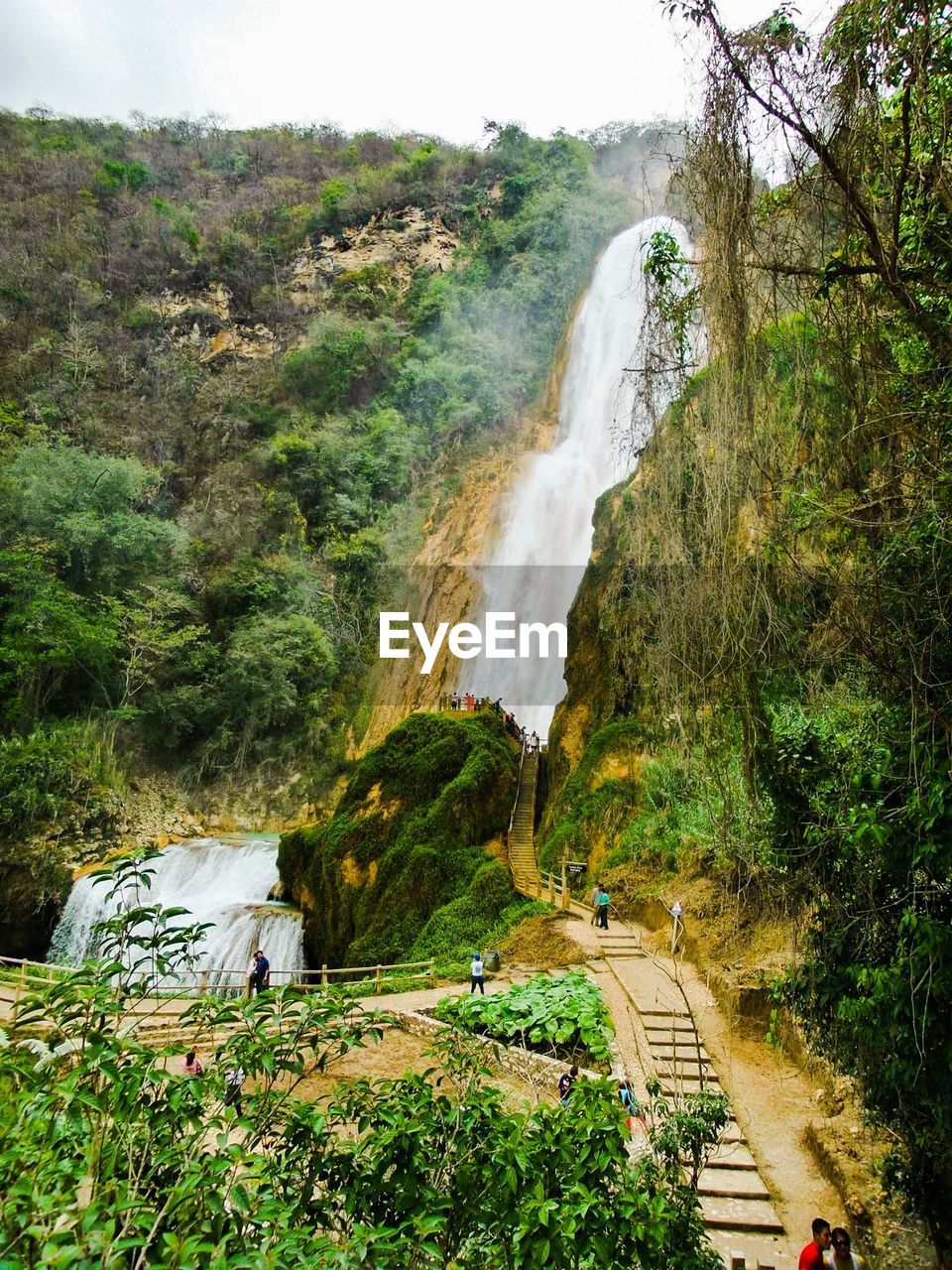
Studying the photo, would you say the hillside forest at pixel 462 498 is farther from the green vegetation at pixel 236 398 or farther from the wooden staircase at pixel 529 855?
the wooden staircase at pixel 529 855

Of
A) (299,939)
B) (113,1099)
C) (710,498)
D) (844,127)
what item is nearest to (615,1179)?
(113,1099)

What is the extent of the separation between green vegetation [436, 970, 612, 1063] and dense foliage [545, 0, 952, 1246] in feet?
17.4

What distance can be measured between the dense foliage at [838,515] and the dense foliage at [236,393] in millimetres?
24268

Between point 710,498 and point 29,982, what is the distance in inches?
620

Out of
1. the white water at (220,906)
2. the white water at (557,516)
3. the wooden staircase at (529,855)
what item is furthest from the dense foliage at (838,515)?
the white water at (557,516)

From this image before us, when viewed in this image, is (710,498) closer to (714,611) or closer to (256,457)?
(714,611)

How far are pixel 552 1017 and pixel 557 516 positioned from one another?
992 inches

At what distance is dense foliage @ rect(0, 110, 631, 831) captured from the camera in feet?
96.6

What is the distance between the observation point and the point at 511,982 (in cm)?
1293

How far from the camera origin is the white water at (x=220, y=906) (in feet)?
58.7

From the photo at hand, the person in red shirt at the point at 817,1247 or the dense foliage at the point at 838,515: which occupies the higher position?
the dense foliage at the point at 838,515

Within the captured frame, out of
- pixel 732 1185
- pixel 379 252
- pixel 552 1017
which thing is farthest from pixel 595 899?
pixel 379 252

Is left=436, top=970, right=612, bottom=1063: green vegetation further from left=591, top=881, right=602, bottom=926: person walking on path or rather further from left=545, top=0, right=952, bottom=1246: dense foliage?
left=545, top=0, right=952, bottom=1246: dense foliage

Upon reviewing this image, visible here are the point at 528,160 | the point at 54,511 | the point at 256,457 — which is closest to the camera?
the point at 54,511
